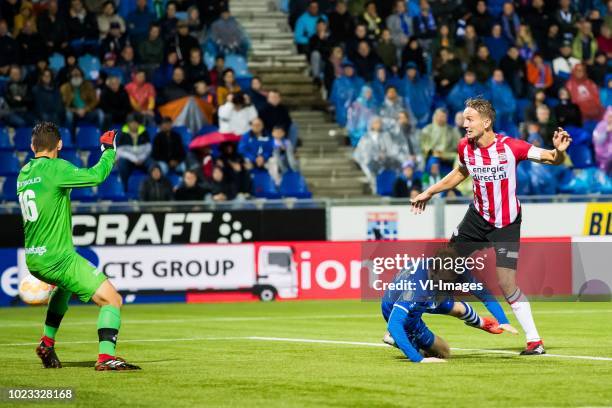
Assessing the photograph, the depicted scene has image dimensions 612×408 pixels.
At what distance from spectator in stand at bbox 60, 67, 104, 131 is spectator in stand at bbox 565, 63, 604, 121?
11.3m

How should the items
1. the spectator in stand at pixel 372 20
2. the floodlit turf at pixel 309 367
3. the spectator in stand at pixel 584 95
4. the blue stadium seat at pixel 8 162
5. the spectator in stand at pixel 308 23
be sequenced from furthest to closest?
the spectator in stand at pixel 372 20
the spectator in stand at pixel 308 23
the spectator in stand at pixel 584 95
the blue stadium seat at pixel 8 162
the floodlit turf at pixel 309 367

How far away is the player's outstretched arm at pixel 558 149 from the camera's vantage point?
1219 cm

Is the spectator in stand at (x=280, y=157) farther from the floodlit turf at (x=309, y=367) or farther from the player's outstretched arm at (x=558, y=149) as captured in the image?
the player's outstretched arm at (x=558, y=149)

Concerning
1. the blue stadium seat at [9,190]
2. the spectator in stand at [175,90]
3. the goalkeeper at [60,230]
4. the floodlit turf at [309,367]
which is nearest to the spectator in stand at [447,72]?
the spectator in stand at [175,90]

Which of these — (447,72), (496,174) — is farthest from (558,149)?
(447,72)

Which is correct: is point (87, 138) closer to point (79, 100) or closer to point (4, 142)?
point (79, 100)

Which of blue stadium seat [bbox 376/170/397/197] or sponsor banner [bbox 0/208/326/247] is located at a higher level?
blue stadium seat [bbox 376/170/397/197]

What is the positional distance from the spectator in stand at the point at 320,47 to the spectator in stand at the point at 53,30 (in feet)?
19.4

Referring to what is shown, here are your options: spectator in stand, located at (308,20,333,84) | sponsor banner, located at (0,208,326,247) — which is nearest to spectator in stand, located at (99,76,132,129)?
sponsor banner, located at (0,208,326,247)

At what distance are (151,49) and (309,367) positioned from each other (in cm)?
1837

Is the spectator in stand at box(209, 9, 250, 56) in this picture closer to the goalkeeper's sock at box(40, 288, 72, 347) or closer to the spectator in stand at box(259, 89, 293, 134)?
the spectator in stand at box(259, 89, 293, 134)

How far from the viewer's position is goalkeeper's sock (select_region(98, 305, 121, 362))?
11914 millimetres

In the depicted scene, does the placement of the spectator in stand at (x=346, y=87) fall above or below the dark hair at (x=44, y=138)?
above

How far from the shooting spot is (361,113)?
29844mm
